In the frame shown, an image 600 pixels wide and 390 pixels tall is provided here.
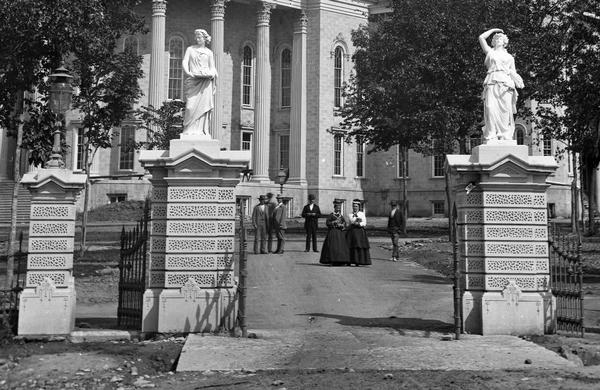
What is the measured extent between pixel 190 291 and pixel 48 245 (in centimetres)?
224

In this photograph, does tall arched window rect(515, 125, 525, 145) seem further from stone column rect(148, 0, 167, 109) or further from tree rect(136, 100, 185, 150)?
tree rect(136, 100, 185, 150)

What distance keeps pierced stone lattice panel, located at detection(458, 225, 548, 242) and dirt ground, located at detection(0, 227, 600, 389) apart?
1.50 meters

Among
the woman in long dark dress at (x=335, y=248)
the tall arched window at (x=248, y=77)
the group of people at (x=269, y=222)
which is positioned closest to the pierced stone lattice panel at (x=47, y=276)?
the woman in long dark dress at (x=335, y=248)

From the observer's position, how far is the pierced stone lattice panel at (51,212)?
38.6ft

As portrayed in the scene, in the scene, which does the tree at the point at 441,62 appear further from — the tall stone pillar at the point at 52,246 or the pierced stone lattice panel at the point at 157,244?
the tall stone pillar at the point at 52,246

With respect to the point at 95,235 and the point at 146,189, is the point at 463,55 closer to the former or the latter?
the point at 95,235

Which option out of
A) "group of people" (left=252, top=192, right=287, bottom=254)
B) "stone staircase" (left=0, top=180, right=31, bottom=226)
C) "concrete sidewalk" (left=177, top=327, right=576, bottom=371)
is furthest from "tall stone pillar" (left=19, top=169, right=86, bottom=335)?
"stone staircase" (left=0, top=180, right=31, bottom=226)

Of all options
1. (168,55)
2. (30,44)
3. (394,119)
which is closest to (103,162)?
(168,55)

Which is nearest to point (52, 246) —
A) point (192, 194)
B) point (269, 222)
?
point (192, 194)

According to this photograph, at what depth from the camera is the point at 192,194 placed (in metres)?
11.9

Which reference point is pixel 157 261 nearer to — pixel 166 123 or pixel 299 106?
pixel 166 123

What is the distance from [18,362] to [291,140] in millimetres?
39088

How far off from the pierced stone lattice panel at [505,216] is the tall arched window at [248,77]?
39.0m

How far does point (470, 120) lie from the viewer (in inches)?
1137
